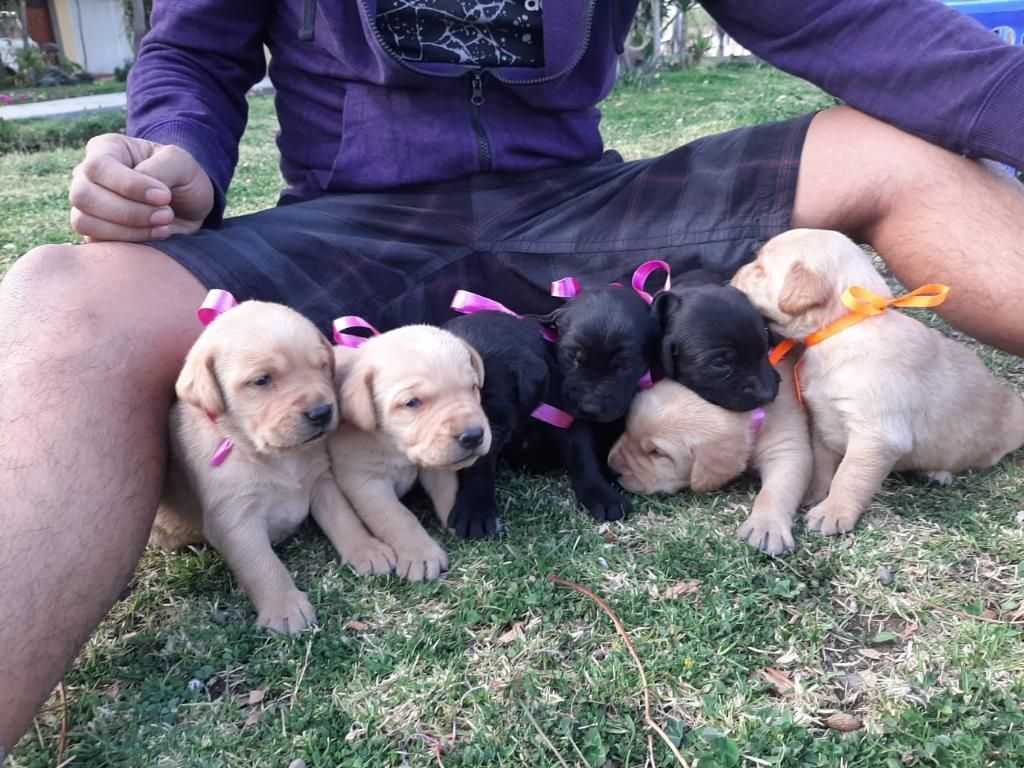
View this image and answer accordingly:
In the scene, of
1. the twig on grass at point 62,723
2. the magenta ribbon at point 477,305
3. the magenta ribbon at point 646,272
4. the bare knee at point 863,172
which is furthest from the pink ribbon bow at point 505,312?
the twig on grass at point 62,723

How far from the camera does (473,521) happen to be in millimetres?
3027

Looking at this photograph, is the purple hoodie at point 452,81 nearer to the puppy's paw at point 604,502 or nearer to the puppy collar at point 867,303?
the puppy collar at point 867,303

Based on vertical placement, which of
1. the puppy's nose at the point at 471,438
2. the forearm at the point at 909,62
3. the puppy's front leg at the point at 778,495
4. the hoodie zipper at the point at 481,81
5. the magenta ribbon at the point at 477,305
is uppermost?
the forearm at the point at 909,62

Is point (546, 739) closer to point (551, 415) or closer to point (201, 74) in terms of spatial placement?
point (551, 415)

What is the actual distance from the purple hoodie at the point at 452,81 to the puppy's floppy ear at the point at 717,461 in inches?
53.6

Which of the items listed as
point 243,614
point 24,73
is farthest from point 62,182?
point 24,73

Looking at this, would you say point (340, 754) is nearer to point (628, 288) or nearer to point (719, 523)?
point (719, 523)

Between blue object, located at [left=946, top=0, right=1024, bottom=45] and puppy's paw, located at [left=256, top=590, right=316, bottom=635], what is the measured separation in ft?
19.2

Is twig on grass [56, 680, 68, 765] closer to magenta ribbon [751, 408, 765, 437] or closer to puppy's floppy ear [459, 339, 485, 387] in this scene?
puppy's floppy ear [459, 339, 485, 387]

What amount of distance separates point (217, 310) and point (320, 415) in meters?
0.54

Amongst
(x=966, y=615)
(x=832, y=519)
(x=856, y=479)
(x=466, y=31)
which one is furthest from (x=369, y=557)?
(x=466, y=31)

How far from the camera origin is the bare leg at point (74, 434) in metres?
2.16

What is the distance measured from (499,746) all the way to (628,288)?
1.97 metres

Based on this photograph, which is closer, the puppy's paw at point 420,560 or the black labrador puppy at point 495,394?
the puppy's paw at point 420,560
